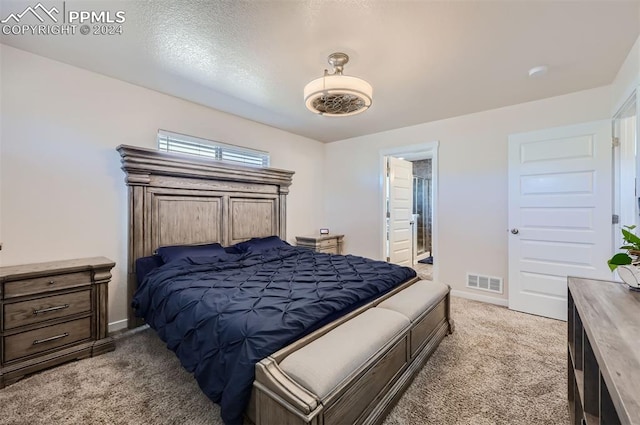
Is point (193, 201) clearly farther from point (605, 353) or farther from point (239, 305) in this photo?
point (605, 353)

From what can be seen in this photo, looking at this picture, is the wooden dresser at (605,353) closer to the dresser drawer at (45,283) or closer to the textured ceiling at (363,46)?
the textured ceiling at (363,46)

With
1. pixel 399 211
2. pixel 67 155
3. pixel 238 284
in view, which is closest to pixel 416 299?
pixel 238 284

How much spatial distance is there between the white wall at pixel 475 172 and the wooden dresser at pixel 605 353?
6.48ft

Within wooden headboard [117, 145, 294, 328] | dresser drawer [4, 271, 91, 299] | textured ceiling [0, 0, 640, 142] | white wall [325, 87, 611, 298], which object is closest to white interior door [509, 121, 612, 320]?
white wall [325, 87, 611, 298]

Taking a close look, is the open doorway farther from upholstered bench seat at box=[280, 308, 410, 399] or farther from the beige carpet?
upholstered bench seat at box=[280, 308, 410, 399]

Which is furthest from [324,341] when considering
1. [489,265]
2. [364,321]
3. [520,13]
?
[489,265]

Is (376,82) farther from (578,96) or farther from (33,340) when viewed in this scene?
(33,340)

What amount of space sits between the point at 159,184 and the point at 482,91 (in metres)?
3.62

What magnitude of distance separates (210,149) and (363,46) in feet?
7.57

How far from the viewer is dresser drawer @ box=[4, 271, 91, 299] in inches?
74.8

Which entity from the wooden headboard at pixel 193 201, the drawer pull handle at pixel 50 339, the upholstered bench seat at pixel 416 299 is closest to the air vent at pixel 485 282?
the upholstered bench seat at pixel 416 299

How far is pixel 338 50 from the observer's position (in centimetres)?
217

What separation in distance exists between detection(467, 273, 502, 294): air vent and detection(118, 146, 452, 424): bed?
4.48 ft

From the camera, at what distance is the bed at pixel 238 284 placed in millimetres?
1330
